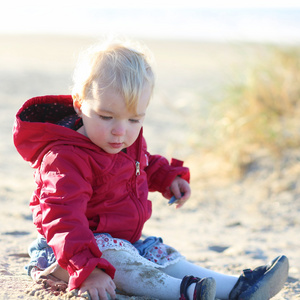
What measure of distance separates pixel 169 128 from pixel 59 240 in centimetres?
542

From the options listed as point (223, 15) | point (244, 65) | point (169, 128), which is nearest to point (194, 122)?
point (244, 65)

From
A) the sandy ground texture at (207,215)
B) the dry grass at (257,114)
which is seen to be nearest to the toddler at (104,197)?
the sandy ground texture at (207,215)

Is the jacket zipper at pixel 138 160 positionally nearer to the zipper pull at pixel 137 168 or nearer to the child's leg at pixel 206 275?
the zipper pull at pixel 137 168

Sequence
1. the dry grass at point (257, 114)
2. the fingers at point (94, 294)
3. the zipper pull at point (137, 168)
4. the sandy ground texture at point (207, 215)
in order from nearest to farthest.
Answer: the fingers at point (94, 294), the zipper pull at point (137, 168), the sandy ground texture at point (207, 215), the dry grass at point (257, 114)

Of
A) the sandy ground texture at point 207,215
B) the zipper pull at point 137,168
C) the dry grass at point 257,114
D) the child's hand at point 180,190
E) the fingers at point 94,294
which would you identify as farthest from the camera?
the dry grass at point 257,114

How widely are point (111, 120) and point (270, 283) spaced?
1040 millimetres

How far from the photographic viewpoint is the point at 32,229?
349cm

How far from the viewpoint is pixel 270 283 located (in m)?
2.39

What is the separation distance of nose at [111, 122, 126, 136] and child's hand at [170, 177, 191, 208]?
2.24ft

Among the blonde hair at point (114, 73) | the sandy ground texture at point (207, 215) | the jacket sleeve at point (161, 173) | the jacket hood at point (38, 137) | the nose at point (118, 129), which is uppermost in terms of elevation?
the blonde hair at point (114, 73)

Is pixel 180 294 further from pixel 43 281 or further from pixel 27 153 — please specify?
pixel 27 153

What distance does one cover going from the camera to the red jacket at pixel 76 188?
2.09 meters

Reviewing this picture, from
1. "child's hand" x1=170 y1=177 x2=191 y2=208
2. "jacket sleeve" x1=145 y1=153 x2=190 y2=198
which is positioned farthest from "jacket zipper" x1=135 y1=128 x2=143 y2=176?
"child's hand" x1=170 y1=177 x2=191 y2=208

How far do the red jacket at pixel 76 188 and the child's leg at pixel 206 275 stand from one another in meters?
0.25
